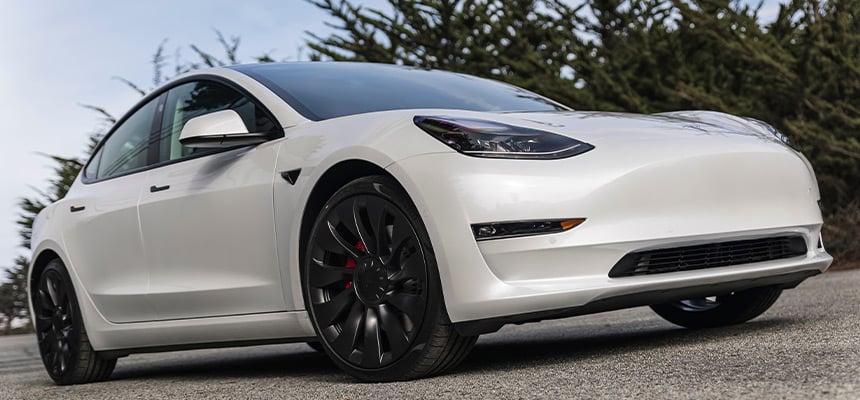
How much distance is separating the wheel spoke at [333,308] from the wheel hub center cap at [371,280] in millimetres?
51

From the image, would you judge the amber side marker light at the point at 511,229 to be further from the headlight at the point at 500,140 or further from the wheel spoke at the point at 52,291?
the wheel spoke at the point at 52,291

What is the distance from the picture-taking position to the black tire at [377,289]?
12.5 feet

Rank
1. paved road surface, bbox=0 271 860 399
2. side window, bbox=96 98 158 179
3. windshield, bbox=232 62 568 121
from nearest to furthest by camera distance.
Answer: paved road surface, bbox=0 271 860 399, windshield, bbox=232 62 568 121, side window, bbox=96 98 158 179

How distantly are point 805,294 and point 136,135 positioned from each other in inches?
171

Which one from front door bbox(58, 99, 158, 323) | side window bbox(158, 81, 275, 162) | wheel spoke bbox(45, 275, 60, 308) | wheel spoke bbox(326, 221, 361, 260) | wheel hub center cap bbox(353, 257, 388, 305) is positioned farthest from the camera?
wheel spoke bbox(45, 275, 60, 308)

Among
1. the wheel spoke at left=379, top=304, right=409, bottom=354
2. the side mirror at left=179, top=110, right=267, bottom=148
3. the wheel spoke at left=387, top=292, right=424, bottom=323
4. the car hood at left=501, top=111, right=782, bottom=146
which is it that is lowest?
the wheel spoke at left=379, top=304, right=409, bottom=354

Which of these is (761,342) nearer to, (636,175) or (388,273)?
(636,175)

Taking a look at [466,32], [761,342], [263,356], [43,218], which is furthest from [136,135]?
[466,32]

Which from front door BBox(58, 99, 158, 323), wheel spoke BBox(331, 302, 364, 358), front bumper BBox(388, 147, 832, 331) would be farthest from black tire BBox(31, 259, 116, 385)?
front bumper BBox(388, 147, 832, 331)

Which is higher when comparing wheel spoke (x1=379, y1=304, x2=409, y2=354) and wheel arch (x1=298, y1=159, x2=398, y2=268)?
wheel arch (x1=298, y1=159, x2=398, y2=268)

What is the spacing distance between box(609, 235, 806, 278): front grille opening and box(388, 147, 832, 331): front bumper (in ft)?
0.10

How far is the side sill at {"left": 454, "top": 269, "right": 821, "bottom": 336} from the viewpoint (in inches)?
146

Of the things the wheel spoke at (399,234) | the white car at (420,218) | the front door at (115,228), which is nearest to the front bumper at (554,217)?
the white car at (420,218)

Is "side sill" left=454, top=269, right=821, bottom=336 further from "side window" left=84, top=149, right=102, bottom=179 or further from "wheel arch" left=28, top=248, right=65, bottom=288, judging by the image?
"wheel arch" left=28, top=248, right=65, bottom=288
